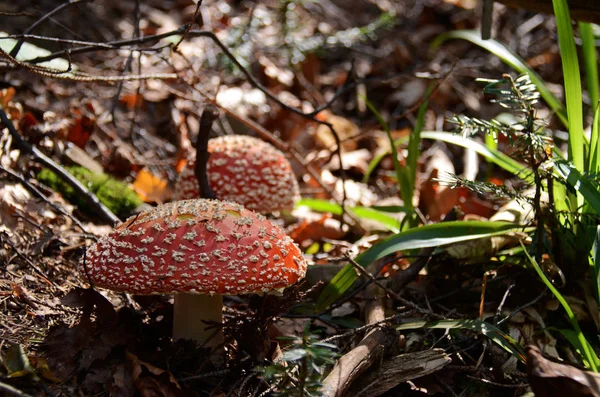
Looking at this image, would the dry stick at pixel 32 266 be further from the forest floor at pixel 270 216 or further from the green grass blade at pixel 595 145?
the green grass blade at pixel 595 145

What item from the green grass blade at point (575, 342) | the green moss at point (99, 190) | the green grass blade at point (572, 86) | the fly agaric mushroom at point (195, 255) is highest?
the green grass blade at point (572, 86)

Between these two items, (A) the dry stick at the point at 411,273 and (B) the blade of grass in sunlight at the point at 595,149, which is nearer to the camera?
(B) the blade of grass in sunlight at the point at 595,149

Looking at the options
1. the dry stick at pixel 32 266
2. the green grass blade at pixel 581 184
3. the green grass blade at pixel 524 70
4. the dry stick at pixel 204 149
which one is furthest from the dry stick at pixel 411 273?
the dry stick at pixel 32 266

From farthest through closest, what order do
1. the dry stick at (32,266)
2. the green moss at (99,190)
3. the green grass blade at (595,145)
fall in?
the green moss at (99,190) < the green grass blade at (595,145) < the dry stick at (32,266)

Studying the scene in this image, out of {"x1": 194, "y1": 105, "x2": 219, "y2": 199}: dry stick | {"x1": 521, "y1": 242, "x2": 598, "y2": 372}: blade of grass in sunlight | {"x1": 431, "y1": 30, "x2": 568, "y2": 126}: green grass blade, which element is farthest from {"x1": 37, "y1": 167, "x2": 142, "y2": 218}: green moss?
{"x1": 521, "y1": 242, "x2": 598, "y2": 372}: blade of grass in sunlight

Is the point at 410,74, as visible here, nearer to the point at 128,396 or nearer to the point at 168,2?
the point at 128,396

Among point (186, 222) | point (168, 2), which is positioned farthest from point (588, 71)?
point (168, 2)

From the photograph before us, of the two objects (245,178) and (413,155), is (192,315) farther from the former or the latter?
(413,155)

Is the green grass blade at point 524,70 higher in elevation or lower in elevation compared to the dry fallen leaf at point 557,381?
higher
